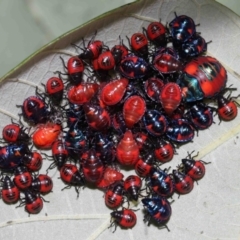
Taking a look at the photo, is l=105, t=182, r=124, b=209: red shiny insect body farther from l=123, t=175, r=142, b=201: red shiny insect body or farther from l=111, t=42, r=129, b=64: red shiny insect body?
l=111, t=42, r=129, b=64: red shiny insect body

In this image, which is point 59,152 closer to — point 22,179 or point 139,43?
point 22,179

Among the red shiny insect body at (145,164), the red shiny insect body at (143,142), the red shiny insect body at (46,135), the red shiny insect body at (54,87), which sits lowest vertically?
the red shiny insect body at (145,164)

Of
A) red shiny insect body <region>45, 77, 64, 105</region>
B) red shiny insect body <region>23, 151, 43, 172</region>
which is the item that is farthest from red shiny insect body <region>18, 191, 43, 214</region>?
red shiny insect body <region>45, 77, 64, 105</region>

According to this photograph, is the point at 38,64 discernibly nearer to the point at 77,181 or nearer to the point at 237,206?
the point at 77,181

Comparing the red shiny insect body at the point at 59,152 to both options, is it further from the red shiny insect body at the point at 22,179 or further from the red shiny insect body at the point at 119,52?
the red shiny insect body at the point at 119,52

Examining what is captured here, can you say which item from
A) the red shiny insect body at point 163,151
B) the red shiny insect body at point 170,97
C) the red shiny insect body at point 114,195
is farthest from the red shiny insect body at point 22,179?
the red shiny insect body at point 170,97

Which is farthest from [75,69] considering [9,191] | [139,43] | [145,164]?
[9,191]
